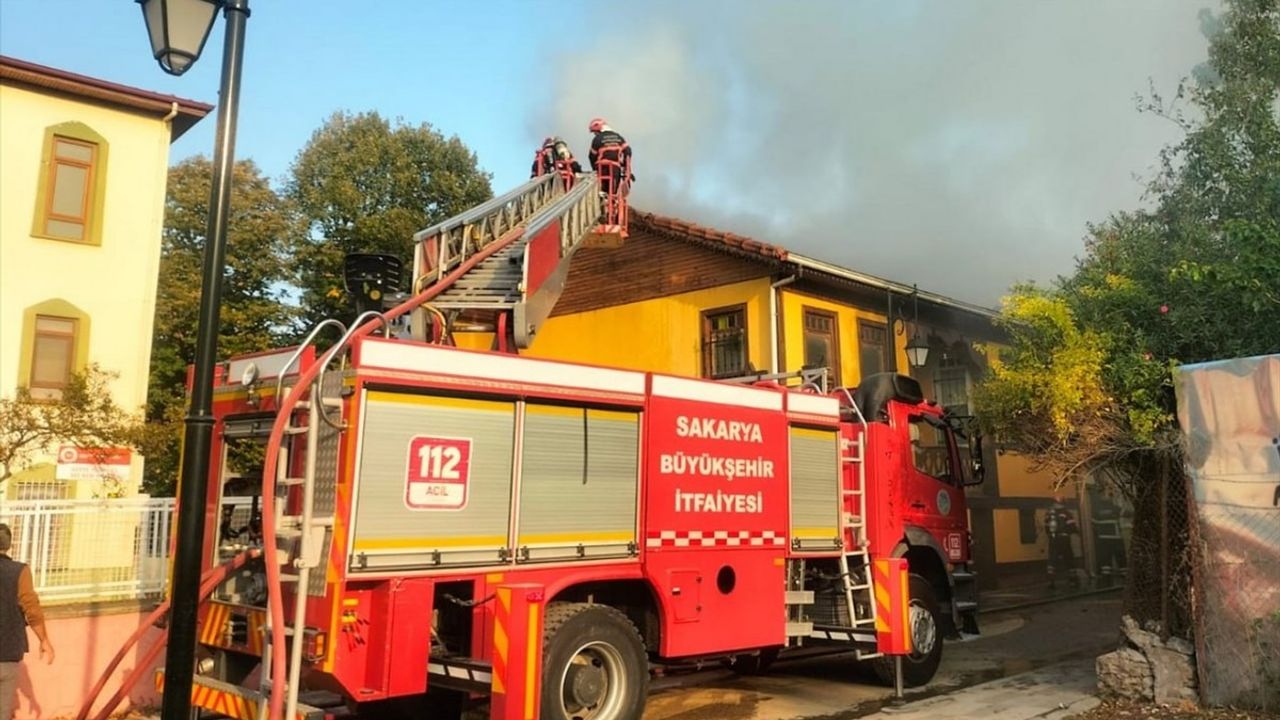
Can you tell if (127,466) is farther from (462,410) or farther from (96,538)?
(462,410)

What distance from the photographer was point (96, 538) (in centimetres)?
827

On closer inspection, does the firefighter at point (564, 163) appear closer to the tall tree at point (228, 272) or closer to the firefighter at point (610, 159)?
the firefighter at point (610, 159)

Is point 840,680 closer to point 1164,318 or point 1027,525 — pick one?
point 1164,318

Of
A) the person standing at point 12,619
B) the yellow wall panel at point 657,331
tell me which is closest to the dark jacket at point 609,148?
the yellow wall panel at point 657,331

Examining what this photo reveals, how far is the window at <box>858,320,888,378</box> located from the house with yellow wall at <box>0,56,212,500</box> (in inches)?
516

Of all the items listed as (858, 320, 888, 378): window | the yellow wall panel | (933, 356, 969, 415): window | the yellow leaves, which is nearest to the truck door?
the yellow leaves

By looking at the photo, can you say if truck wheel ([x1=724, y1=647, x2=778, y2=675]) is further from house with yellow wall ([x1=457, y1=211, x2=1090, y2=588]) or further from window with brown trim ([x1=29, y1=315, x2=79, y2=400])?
window with brown trim ([x1=29, y1=315, x2=79, y2=400])

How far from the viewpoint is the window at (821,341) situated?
1634 cm

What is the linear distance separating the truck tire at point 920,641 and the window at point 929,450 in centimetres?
126

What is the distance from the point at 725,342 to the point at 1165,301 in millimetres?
9150

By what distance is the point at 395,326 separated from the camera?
30.5 feet

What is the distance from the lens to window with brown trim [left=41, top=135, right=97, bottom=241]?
53.6ft

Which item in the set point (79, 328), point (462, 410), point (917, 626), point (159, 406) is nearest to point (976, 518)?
point (917, 626)

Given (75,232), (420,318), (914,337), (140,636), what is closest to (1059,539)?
(914,337)
